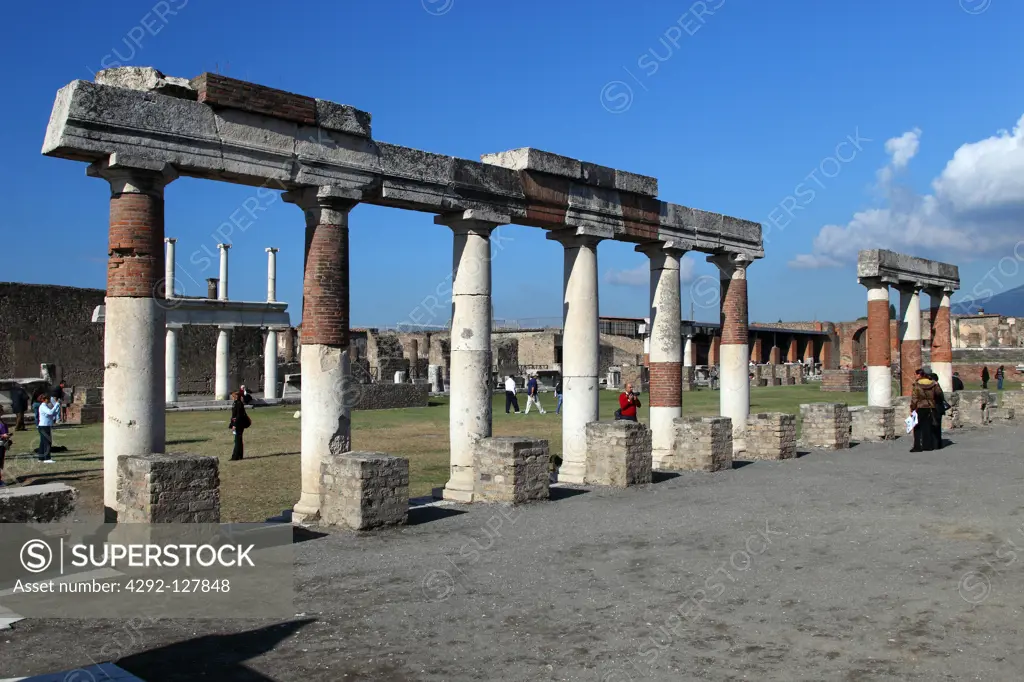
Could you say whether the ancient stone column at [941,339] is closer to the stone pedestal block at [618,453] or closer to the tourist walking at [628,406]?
the tourist walking at [628,406]

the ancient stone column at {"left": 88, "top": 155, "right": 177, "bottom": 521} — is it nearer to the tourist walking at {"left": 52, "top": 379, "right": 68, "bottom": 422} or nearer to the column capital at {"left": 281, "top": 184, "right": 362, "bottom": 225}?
the column capital at {"left": 281, "top": 184, "right": 362, "bottom": 225}

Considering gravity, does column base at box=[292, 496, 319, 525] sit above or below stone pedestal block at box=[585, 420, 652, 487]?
below

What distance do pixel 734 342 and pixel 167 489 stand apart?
11086 mm

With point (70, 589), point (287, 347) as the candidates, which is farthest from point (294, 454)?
point (287, 347)

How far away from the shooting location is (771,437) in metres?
15.4

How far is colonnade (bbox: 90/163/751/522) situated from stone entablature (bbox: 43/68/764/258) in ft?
0.84

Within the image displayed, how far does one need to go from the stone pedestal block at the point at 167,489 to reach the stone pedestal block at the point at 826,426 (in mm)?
12317

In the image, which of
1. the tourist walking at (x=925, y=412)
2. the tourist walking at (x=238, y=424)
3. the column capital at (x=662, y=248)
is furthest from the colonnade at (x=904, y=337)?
the tourist walking at (x=238, y=424)

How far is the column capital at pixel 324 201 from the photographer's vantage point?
9.87m

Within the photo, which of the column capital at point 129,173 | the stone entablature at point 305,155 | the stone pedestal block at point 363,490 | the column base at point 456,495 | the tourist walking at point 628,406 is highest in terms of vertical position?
the stone entablature at point 305,155

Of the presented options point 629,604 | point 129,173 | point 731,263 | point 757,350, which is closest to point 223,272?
point 731,263

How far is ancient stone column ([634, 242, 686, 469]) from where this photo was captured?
1461 cm

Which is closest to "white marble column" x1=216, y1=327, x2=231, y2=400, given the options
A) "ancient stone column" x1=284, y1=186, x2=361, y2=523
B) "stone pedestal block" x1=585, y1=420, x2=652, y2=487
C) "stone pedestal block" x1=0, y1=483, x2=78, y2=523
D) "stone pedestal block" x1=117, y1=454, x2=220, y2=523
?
"stone pedestal block" x1=585, y1=420, x2=652, y2=487

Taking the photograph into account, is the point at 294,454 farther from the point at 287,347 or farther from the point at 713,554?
the point at 287,347
